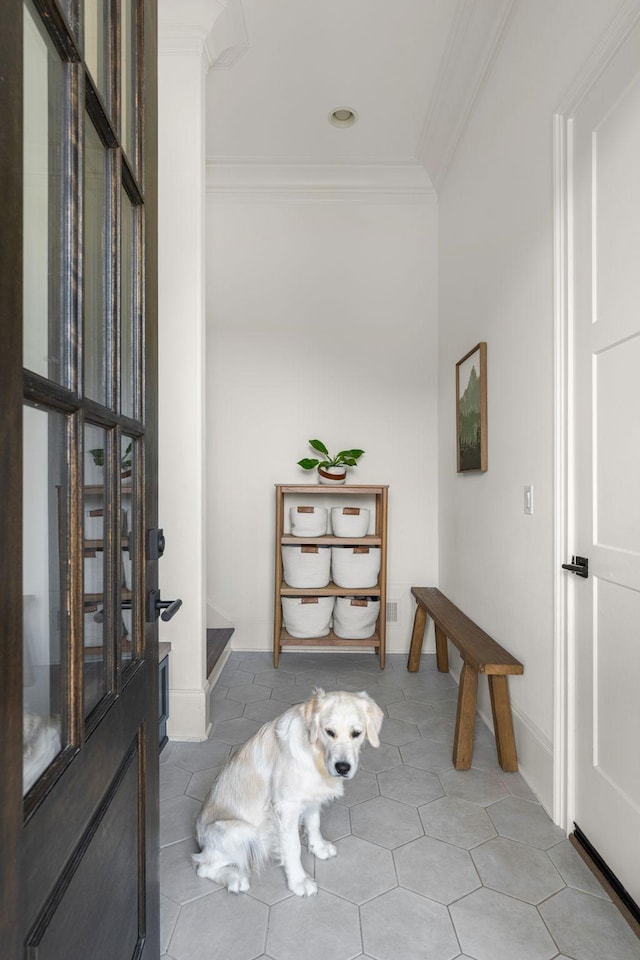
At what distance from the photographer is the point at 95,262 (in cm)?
79

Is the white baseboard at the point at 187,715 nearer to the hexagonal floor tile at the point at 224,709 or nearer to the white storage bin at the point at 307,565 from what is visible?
the hexagonal floor tile at the point at 224,709

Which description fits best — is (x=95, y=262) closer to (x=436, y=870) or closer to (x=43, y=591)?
(x=43, y=591)

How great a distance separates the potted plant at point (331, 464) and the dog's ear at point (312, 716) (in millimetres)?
2022

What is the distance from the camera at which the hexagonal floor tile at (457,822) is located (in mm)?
1679

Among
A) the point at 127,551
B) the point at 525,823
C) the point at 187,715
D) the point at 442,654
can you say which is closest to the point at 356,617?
the point at 442,654

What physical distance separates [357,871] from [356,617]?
1796mm

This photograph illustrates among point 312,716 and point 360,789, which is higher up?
point 312,716

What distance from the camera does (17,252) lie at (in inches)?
19.9

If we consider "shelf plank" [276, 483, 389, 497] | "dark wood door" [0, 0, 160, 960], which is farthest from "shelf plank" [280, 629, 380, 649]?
"dark wood door" [0, 0, 160, 960]

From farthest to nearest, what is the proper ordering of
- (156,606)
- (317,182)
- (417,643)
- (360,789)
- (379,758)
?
(317,182), (417,643), (379,758), (360,789), (156,606)

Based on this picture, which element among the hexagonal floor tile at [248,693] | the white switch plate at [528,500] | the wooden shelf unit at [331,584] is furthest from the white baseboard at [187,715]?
the white switch plate at [528,500]

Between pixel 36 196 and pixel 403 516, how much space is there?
3.19 metres

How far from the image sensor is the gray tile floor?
1277 mm

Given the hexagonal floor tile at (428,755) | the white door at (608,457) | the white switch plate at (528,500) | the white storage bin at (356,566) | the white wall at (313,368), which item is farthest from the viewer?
the white wall at (313,368)
